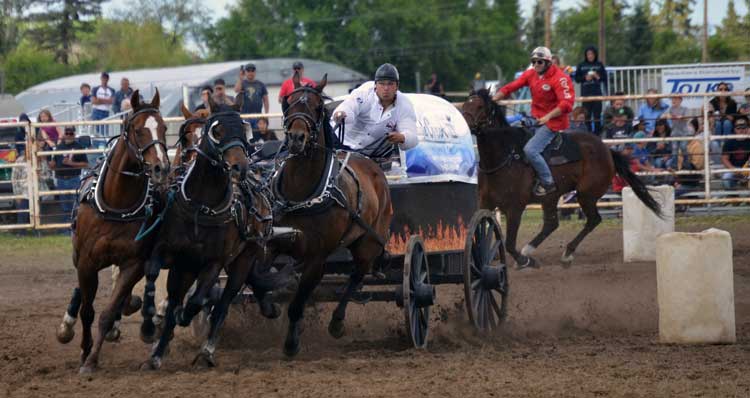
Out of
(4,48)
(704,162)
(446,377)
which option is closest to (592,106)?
(704,162)

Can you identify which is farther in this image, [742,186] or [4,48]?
[4,48]

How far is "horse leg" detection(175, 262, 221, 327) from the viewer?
7.86m

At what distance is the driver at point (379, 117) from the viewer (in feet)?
30.6

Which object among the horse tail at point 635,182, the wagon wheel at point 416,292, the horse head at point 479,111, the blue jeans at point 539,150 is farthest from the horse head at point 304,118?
the horse tail at point 635,182

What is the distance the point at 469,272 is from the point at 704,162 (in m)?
9.75

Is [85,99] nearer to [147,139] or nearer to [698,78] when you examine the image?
[698,78]

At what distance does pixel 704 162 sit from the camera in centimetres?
1795

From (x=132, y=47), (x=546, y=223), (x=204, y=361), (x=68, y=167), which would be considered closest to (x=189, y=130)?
(x=204, y=361)

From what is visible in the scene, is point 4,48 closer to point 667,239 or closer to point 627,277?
point 627,277

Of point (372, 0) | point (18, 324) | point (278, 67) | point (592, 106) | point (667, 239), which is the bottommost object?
point (18, 324)

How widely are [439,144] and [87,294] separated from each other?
3382 mm

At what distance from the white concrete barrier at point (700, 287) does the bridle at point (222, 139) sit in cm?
324

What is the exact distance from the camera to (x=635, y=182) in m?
14.4

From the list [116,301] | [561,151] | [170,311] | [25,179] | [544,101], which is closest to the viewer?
[116,301]
